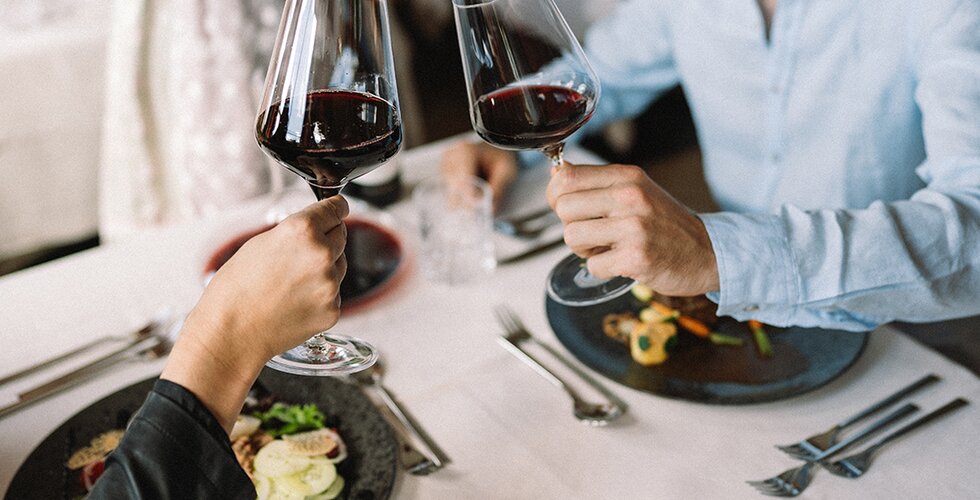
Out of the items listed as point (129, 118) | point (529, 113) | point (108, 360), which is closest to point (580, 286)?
point (529, 113)

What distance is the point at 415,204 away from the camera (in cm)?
139

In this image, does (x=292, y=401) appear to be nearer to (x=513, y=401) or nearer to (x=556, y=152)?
(x=513, y=401)

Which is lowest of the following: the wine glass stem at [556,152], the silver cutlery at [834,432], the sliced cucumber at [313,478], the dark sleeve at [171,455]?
the silver cutlery at [834,432]

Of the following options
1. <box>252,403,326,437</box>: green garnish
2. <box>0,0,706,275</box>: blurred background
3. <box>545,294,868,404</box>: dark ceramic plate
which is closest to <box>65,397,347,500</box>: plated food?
<box>252,403,326,437</box>: green garnish

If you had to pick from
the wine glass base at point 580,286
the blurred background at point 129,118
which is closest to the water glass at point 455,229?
the wine glass base at point 580,286

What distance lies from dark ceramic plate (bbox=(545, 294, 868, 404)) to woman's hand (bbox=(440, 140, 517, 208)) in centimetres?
44

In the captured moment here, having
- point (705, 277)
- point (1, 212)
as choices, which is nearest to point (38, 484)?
point (705, 277)

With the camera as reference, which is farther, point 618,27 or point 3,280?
point 618,27

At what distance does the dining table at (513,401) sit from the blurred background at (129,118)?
88cm

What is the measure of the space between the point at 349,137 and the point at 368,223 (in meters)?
0.63

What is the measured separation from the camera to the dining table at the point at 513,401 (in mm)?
846

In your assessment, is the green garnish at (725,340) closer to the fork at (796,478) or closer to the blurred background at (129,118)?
the fork at (796,478)

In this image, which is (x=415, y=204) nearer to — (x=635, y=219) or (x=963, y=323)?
(x=635, y=219)

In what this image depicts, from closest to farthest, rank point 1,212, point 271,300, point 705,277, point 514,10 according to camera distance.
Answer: point 271,300 < point 514,10 < point 705,277 < point 1,212
